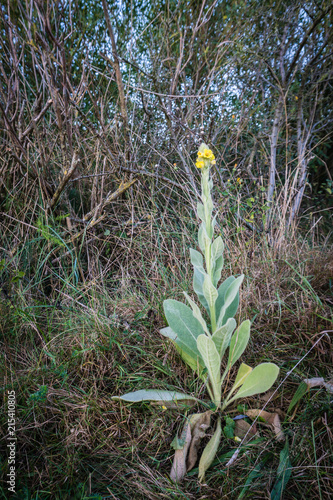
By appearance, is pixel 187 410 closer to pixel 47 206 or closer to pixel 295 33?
pixel 47 206

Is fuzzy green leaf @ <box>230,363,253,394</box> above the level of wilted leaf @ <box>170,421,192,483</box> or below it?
above

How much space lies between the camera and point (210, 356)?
1.09 metres

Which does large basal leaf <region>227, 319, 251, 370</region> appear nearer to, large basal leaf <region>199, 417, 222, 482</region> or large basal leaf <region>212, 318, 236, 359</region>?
large basal leaf <region>212, 318, 236, 359</region>

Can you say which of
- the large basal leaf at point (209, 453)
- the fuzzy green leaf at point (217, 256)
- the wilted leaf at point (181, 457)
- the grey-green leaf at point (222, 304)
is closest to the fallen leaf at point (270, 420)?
the large basal leaf at point (209, 453)

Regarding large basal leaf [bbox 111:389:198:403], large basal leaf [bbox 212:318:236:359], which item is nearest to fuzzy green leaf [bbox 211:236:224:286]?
large basal leaf [bbox 212:318:236:359]

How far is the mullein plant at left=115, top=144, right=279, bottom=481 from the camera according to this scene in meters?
1.06

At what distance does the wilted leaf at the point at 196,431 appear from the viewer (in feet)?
3.46

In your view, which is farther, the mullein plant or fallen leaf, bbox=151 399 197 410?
fallen leaf, bbox=151 399 197 410

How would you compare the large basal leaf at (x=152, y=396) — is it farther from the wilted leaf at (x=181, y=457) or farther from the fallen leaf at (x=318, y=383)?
the fallen leaf at (x=318, y=383)

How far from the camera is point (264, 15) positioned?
2.85 meters

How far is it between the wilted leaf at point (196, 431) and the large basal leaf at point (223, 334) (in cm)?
24

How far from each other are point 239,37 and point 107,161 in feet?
5.23

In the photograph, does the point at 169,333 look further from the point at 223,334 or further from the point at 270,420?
the point at 270,420

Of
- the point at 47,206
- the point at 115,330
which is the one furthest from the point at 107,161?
the point at 115,330
